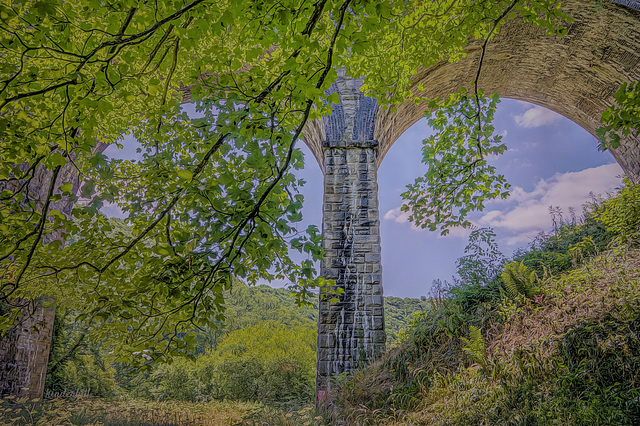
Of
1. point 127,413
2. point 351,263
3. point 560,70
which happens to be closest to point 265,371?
point 127,413

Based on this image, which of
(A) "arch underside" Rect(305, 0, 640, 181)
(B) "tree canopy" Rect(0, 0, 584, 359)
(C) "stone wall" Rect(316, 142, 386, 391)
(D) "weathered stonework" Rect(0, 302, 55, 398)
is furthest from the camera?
(A) "arch underside" Rect(305, 0, 640, 181)

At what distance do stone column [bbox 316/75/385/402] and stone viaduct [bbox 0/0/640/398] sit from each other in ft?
0.05

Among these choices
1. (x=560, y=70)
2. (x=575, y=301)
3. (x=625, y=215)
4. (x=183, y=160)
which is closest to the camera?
(x=183, y=160)

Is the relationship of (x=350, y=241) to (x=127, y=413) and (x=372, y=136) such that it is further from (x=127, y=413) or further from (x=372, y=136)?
(x=127, y=413)

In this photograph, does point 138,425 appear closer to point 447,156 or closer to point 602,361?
point 602,361

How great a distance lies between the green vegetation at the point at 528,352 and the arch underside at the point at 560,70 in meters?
3.58

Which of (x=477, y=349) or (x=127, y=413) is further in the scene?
(x=127, y=413)

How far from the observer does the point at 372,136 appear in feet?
21.2

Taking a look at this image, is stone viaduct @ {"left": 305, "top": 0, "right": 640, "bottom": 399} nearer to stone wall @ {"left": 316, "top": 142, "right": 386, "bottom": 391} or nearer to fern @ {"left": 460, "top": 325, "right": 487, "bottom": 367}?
stone wall @ {"left": 316, "top": 142, "right": 386, "bottom": 391}

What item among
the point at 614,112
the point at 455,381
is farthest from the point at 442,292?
the point at 614,112

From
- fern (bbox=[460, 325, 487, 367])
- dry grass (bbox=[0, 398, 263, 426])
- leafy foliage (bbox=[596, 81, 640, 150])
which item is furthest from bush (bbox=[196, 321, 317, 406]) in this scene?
leafy foliage (bbox=[596, 81, 640, 150])

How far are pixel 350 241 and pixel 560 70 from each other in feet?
20.6

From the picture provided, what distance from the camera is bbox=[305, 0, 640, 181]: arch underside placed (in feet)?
21.5

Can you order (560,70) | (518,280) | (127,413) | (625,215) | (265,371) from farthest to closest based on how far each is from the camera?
(265,371)
(560,70)
(127,413)
(625,215)
(518,280)
